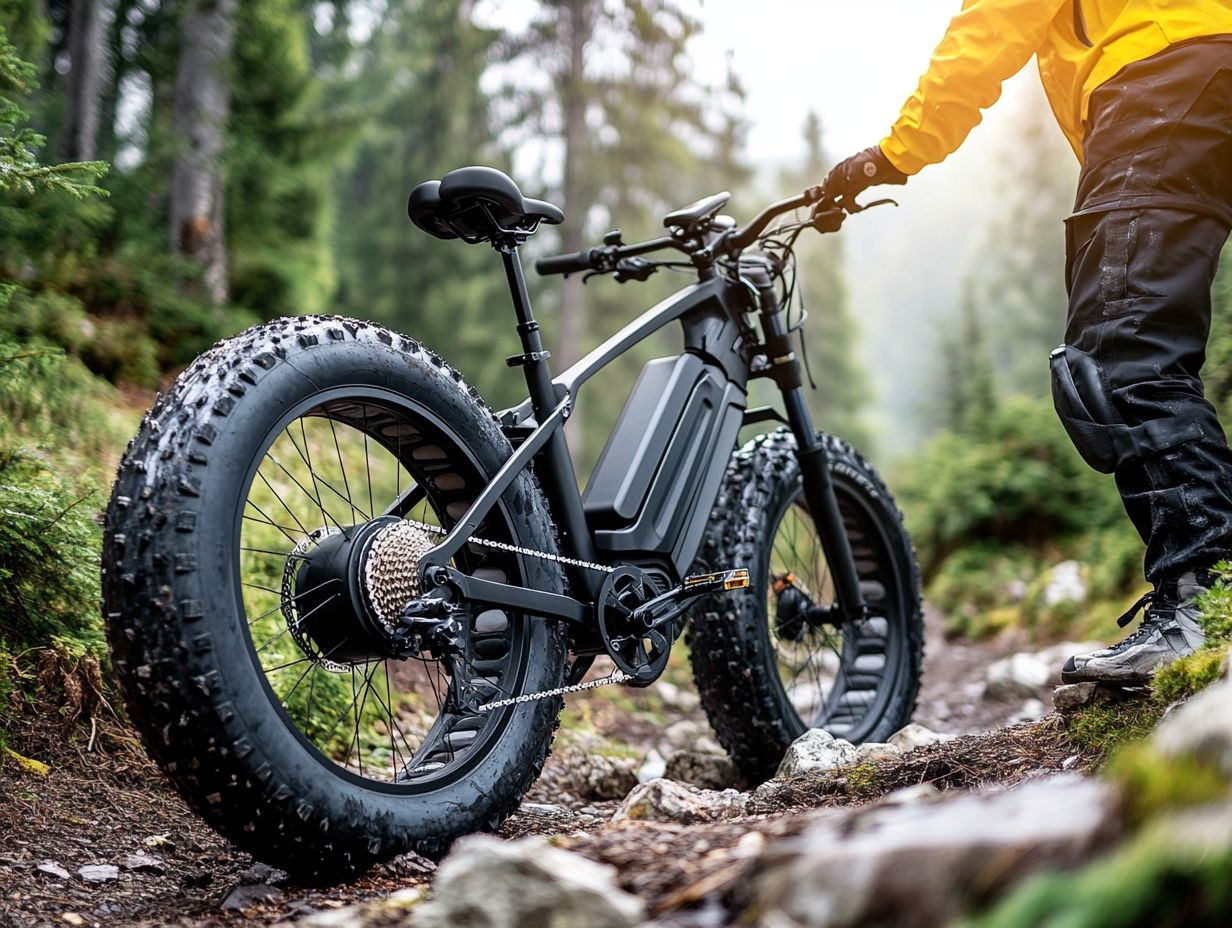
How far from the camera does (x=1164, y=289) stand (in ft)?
8.52

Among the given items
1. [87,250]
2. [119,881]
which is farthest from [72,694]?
[87,250]

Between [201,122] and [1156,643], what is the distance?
8.03 m

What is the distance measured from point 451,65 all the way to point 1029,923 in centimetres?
1624

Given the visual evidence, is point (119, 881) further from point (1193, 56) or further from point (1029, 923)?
point (1193, 56)

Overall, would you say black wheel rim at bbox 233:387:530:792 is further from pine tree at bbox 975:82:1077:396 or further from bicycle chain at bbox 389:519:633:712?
pine tree at bbox 975:82:1077:396

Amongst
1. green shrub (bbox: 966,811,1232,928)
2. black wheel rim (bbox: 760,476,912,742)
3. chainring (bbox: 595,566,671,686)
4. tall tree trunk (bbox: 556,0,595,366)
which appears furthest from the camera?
tall tree trunk (bbox: 556,0,595,366)

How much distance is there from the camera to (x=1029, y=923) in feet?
3.30

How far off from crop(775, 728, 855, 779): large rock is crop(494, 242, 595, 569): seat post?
2.62 ft

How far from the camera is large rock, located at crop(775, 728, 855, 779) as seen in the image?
2854 millimetres

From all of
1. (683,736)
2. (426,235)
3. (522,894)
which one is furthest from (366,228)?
(522,894)

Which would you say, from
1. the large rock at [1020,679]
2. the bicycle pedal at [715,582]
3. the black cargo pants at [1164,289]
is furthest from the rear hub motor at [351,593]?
the large rock at [1020,679]

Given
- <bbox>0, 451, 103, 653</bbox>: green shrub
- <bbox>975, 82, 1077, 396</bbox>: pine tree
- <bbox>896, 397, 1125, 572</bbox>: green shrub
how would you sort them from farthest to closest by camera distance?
1. <bbox>975, 82, 1077, 396</bbox>: pine tree
2. <bbox>896, 397, 1125, 572</bbox>: green shrub
3. <bbox>0, 451, 103, 653</bbox>: green shrub

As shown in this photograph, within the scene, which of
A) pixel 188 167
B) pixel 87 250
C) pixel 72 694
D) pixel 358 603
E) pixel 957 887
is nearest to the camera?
pixel 957 887

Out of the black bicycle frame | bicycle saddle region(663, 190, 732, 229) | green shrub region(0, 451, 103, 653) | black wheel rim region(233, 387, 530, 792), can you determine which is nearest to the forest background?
green shrub region(0, 451, 103, 653)
